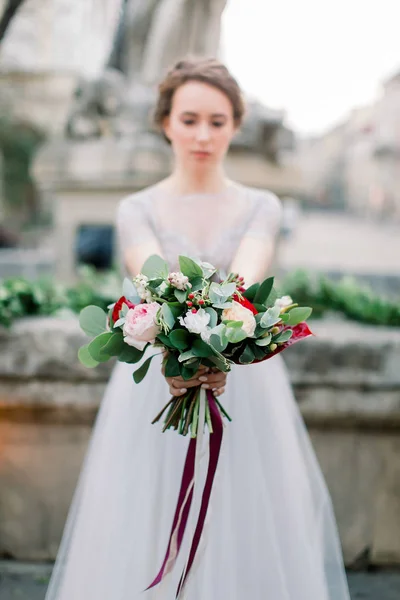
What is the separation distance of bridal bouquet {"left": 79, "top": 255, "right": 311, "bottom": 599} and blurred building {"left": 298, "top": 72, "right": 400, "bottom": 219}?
20.0m

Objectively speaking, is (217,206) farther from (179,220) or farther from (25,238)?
(25,238)

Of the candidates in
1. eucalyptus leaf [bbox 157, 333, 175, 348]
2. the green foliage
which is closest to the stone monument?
the green foliage

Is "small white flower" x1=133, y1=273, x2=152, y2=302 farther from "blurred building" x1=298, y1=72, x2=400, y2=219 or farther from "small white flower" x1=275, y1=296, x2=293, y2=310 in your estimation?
"blurred building" x1=298, y1=72, x2=400, y2=219

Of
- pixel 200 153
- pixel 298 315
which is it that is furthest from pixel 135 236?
pixel 298 315

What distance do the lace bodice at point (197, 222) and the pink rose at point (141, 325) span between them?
55cm

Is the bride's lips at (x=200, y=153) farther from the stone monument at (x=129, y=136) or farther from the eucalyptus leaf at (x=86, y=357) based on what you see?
the stone monument at (x=129, y=136)

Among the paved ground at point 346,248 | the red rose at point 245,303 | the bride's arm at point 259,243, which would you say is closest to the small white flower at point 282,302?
the red rose at point 245,303

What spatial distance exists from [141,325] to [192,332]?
0.44 feet

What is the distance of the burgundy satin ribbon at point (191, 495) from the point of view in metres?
1.85

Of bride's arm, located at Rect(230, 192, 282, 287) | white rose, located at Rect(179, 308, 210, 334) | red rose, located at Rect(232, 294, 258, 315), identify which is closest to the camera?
white rose, located at Rect(179, 308, 210, 334)

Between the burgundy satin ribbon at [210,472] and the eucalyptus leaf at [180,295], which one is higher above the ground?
the eucalyptus leaf at [180,295]

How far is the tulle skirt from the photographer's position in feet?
6.61

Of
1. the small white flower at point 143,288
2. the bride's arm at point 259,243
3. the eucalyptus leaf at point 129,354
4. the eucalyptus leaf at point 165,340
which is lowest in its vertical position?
the eucalyptus leaf at point 129,354

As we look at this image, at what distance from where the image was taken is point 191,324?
162cm
